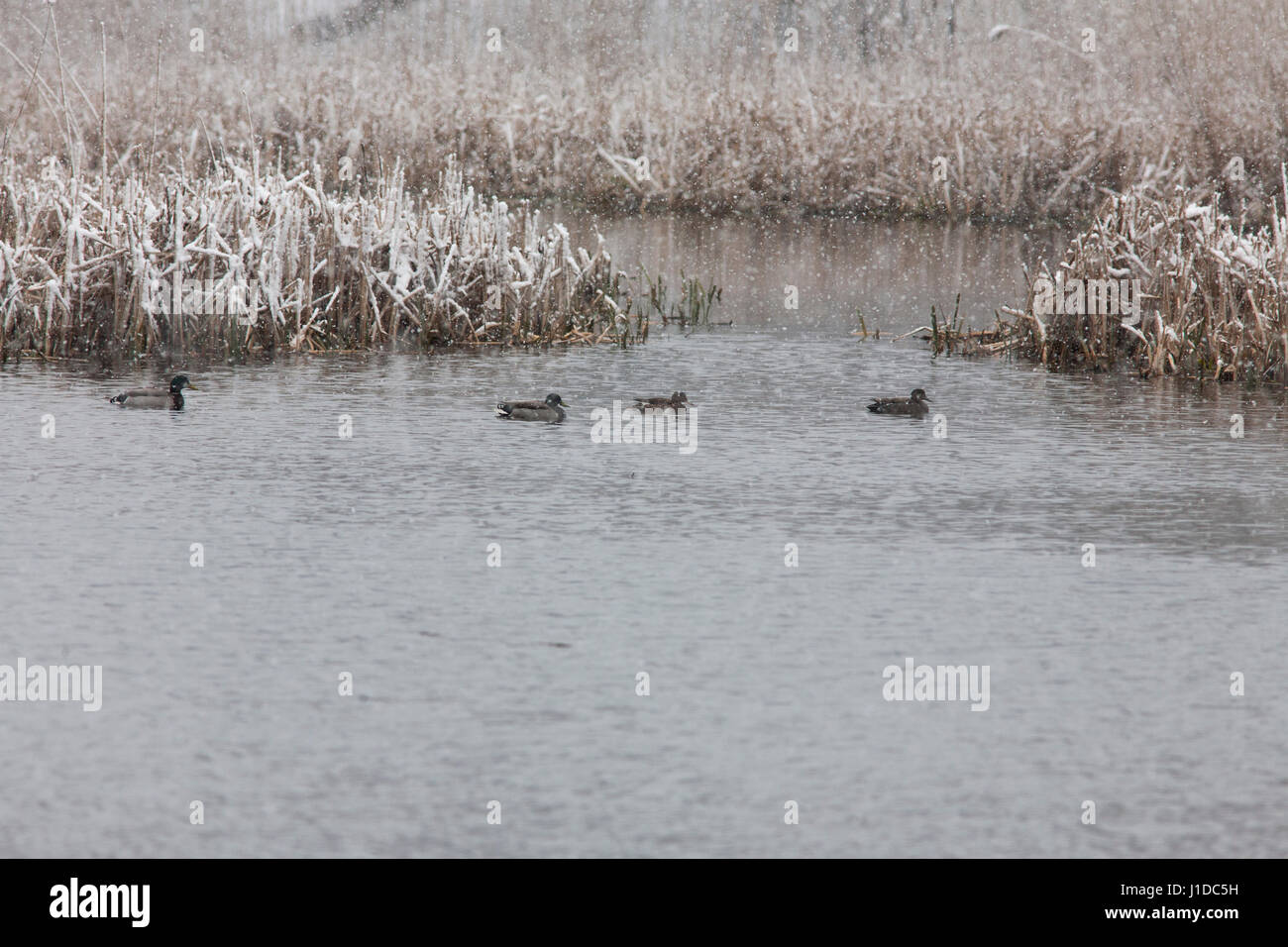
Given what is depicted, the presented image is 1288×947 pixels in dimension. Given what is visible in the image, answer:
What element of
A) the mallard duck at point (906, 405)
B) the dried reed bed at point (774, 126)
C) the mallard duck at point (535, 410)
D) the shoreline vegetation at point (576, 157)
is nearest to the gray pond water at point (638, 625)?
the mallard duck at point (906, 405)

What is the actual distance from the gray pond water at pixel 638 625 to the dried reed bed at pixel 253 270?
1742 mm

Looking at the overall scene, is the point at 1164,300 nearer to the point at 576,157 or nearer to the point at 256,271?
the point at 256,271

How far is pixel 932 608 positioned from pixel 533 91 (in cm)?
2870

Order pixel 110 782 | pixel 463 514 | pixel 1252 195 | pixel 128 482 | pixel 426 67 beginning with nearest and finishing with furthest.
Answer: pixel 110 782 < pixel 463 514 < pixel 128 482 < pixel 1252 195 < pixel 426 67

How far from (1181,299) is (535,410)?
6.25m

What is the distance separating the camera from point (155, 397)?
48.5ft

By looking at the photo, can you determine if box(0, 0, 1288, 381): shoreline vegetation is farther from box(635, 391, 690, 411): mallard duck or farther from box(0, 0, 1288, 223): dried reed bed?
box(635, 391, 690, 411): mallard duck

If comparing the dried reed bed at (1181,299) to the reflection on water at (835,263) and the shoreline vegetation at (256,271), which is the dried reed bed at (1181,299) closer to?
the reflection on water at (835,263)

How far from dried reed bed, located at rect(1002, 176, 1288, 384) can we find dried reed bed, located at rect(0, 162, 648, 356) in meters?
4.45

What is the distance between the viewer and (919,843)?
6.14 metres

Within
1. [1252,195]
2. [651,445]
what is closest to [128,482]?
[651,445]

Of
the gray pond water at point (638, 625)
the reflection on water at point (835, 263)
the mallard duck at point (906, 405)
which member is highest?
the gray pond water at point (638, 625)

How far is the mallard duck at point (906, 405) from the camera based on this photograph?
48.8 ft
